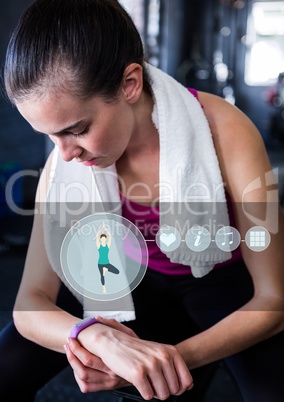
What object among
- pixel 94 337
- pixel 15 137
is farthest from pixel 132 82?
pixel 15 137

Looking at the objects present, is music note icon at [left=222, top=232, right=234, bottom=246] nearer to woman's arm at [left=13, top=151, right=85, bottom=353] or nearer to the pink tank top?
the pink tank top

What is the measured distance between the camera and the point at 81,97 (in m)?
0.56

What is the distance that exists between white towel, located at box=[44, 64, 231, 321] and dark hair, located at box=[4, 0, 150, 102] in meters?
0.10

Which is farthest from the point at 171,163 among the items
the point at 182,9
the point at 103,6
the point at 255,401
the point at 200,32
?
the point at 200,32

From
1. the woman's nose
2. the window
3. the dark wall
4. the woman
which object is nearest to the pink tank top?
the woman

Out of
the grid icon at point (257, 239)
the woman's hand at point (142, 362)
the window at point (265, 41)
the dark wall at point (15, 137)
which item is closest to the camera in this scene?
the woman's hand at point (142, 362)

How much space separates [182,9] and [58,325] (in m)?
4.11

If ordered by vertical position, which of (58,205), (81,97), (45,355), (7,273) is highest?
(81,97)

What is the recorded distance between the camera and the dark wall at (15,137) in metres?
2.20

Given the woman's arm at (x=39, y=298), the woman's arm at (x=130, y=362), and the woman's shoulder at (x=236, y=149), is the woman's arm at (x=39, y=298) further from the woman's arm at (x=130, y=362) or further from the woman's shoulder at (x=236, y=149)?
the woman's shoulder at (x=236, y=149)

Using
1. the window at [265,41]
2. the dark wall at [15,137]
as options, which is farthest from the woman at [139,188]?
the window at [265,41]

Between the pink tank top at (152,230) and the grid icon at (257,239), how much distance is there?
0.03m

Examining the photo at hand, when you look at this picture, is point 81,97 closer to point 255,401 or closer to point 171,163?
point 171,163

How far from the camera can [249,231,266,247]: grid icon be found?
0.61 m
